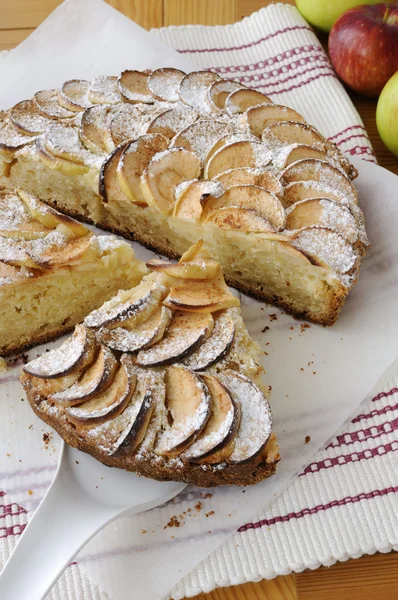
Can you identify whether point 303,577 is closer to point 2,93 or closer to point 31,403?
point 31,403

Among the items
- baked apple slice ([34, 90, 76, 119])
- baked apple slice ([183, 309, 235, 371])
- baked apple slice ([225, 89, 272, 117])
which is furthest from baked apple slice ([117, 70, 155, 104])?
baked apple slice ([183, 309, 235, 371])

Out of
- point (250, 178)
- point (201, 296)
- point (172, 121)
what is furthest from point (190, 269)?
point (172, 121)

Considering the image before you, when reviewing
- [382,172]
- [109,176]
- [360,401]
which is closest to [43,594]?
[360,401]

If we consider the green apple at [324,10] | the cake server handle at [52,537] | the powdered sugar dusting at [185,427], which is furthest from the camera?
the green apple at [324,10]

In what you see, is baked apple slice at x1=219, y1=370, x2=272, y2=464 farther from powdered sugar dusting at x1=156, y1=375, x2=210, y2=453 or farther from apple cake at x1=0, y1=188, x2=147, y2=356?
apple cake at x1=0, y1=188, x2=147, y2=356

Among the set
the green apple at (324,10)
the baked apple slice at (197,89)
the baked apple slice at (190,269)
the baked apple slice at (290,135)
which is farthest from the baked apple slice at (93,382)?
the green apple at (324,10)

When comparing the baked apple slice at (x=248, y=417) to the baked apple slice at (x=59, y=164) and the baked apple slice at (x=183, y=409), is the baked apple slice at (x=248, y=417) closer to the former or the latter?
the baked apple slice at (x=183, y=409)

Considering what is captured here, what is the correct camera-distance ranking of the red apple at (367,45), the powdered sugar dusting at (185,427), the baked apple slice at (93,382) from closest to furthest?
the powdered sugar dusting at (185,427) < the baked apple slice at (93,382) < the red apple at (367,45)
